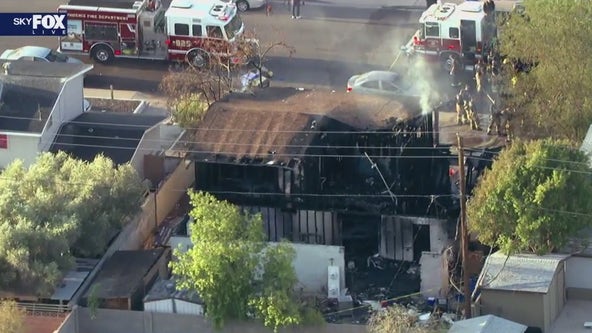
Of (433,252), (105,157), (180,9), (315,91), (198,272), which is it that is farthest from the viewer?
(180,9)

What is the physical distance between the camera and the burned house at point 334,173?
125 feet

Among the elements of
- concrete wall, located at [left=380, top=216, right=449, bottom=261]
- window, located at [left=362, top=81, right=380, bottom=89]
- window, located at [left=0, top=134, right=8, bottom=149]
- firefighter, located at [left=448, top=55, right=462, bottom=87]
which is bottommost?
concrete wall, located at [left=380, top=216, right=449, bottom=261]

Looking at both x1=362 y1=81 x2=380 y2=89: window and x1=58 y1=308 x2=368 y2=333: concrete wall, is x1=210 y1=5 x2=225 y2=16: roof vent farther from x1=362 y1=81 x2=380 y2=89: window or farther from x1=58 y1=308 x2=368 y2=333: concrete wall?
x1=58 y1=308 x2=368 y2=333: concrete wall

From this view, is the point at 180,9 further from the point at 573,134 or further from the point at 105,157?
the point at 573,134

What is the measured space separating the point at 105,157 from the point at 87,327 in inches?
202

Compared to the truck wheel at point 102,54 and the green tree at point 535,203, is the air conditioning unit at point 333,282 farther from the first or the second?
the truck wheel at point 102,54

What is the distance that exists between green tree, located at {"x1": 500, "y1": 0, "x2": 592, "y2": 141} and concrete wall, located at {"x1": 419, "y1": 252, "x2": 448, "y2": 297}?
5256 mm

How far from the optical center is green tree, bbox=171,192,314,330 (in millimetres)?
34500

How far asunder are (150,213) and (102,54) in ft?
31.2

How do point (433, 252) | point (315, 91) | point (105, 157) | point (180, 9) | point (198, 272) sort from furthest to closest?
point (180, 9)
point (315, 91)
point (105, 157)
point (433, 252)
point (198, 272)

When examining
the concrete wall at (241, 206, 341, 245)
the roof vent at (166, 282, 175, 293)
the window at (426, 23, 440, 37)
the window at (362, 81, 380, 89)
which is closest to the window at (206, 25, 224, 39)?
the window at (362, 81, 380, 89)

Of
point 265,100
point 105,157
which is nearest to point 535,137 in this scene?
point 265,100

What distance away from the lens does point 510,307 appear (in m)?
35.2

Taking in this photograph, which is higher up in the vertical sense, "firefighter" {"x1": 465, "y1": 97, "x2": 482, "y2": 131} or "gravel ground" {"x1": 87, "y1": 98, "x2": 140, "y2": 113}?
"gravel ground" {"x1": 87, "y1": 98, "x2": 140, "y2": 113}
